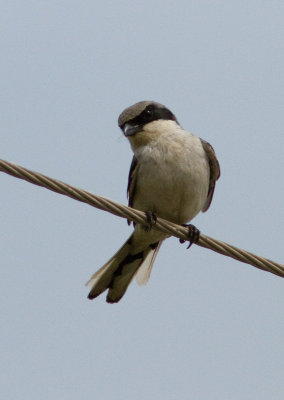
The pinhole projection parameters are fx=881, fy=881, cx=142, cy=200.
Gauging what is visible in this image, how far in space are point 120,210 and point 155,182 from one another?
192 cm

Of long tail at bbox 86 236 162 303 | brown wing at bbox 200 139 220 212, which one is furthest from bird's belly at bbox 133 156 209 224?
long tail at bbox 86 236 162 303

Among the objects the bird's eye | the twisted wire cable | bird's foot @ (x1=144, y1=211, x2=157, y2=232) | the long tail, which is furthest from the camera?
the bird's eye

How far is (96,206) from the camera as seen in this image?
589cm

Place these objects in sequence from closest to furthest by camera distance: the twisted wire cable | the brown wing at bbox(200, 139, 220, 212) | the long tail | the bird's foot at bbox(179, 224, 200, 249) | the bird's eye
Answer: the twisted wire cable → the bird's foot at bbox(179, 224, 200, 249) → the brown wing at bbox(200, 139, 220, 212) → the long tail → the bird's eye

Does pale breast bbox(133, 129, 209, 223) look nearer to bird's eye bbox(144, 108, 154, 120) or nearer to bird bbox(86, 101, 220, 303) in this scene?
bird bbox(86, 101, 220, 303)

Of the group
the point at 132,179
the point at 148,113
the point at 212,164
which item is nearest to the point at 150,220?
the point at 132,179

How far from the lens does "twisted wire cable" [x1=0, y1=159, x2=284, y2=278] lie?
18.2 ft

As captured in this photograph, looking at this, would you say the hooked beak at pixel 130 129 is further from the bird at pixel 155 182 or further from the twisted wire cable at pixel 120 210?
the twisted wire cable at pixel 120 210

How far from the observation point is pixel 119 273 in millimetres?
8578

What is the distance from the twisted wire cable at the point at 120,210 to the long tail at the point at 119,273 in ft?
5.51

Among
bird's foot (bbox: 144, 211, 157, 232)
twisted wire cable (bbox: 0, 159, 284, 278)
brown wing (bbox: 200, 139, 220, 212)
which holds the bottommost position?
twisted wire cable (bbox: 0, 159, 284, 278)

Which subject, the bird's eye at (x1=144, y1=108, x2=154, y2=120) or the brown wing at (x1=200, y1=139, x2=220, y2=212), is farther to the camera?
the bird's eye at (x1=144, y1=108, x2=154, y2=120)

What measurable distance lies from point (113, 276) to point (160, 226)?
1.93m

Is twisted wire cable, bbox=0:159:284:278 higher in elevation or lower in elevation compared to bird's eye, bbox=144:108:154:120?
lower
